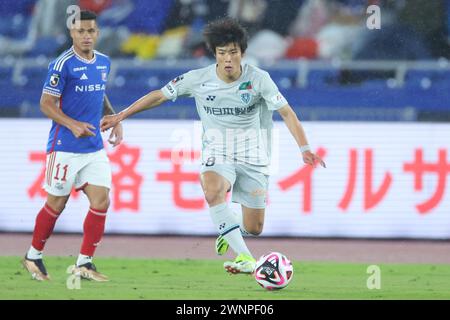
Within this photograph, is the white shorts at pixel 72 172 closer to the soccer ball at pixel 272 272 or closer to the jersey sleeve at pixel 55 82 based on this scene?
the jersey sleeve at pixel 55 82

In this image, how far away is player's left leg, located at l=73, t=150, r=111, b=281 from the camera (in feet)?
25.5

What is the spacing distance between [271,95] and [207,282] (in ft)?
4.45

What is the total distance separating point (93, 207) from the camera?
25.7ft

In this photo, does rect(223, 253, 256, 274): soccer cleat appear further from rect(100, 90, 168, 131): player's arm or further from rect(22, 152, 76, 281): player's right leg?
rect(22, 152, 76, 281): player's right leg

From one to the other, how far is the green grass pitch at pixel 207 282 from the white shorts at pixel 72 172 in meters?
0.65

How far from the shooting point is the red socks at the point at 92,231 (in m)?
7.78

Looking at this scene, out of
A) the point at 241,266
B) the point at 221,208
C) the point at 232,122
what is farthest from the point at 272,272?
the point at 232,122

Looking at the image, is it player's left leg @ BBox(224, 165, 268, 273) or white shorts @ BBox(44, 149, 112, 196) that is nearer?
white shorts @ BBox(44, 149, 112, 196)

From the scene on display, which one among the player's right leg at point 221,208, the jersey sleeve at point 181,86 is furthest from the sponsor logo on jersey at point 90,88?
the player's right leg at point 221,208

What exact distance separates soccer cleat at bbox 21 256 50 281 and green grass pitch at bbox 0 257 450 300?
61 mm

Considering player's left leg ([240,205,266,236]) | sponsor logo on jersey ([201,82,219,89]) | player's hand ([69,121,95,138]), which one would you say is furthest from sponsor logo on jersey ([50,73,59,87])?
player's left leg ([240,205,266,236])

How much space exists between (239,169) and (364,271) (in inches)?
57.4

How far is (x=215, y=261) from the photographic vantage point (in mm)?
9367
